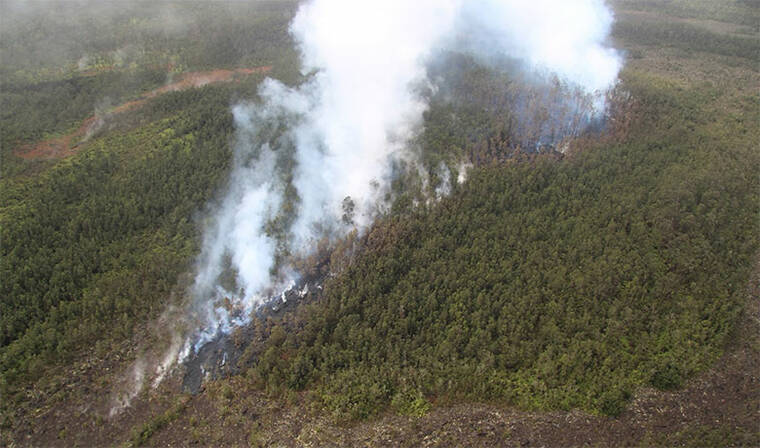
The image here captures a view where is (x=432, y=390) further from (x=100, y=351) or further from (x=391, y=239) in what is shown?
(x=100, y=351)

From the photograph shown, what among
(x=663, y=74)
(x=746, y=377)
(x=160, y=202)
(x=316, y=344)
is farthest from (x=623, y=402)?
(x=663, y=74)

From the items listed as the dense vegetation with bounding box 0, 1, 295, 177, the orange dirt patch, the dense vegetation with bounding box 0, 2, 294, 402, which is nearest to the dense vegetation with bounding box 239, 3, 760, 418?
the dense vegetation with bounding box 0, 2, 294, 402

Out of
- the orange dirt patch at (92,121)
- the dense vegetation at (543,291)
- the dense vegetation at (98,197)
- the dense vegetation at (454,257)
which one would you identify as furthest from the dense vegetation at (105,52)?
the dense vegetation at (543,291)

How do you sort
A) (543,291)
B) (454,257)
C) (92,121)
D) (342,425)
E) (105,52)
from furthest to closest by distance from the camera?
(105,52) → (92,121) → (454,257) → (543,291) → (342,425)

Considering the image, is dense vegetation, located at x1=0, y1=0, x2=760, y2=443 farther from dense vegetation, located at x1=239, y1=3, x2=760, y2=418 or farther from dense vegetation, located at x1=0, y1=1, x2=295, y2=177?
dense vegetation, located at x1=0, y1=1, x2=295, y2=177

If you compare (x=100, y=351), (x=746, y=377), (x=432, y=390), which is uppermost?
(x=100, y=351)

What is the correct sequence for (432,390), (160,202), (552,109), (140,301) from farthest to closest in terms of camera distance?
1. (552,109)
2. (160,202)
3. (140,301)
4. (432,390)

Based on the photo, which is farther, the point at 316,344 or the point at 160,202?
the point at 160,202

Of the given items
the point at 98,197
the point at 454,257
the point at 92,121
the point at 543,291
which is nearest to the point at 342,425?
the point at 454,257

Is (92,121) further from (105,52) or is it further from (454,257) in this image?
(454,257)
